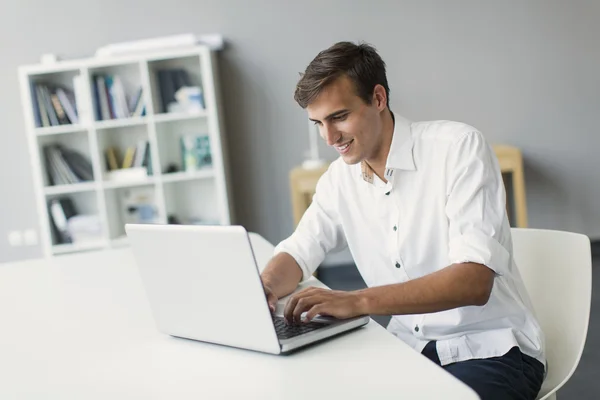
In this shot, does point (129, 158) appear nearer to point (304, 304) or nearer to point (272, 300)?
point (272, 300)

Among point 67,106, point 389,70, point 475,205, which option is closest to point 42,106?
point 67,106

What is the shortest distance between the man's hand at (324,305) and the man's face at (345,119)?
45 cm

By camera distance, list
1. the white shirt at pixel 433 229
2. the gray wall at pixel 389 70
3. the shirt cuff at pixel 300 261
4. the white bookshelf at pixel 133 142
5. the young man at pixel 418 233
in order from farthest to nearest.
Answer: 1. the gray wall at pixel 389 70
2. the white bookshelf at pixel 133 142
3. the shirt cuff at pixel 300 261
4. the white shirt at pixel 433 229
5. the young man at pixel 418 233

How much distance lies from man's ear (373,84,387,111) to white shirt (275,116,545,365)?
0.16 ft

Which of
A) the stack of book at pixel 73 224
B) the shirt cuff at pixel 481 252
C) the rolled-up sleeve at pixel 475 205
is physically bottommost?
the stack of book at pixel 73 224

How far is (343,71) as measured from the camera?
194 cm

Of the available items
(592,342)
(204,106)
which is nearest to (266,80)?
(204,106)

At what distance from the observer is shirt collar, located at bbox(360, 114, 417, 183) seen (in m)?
1.96

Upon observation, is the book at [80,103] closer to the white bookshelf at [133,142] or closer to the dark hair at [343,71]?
the white bookshelf at [133,142]

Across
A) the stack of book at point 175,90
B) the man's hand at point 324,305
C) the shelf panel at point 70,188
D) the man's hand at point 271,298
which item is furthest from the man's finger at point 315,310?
the shelf panel at point 70,188

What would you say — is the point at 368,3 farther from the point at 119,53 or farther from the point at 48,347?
the point at 48,347

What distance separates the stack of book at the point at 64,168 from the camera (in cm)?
505

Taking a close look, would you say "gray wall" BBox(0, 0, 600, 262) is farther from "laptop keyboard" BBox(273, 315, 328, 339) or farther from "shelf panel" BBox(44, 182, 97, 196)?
"laptop keyboard" BBox(273, 315, 328, 339)

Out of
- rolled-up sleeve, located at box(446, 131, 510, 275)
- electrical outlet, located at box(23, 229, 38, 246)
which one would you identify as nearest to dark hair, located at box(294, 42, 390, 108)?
rolled-up sleeve, located at box(446, 131, 510, 275)
